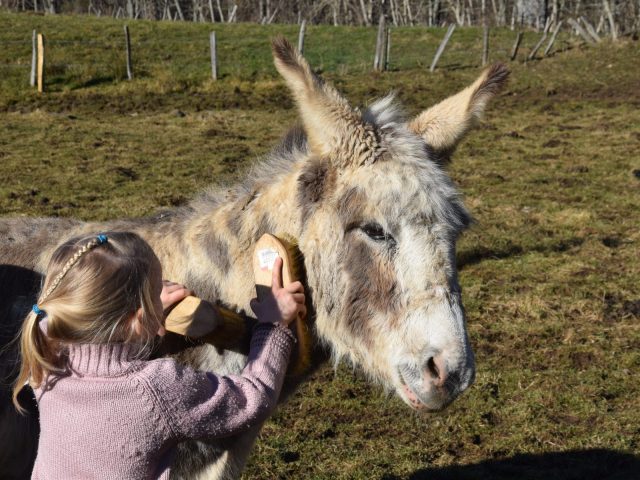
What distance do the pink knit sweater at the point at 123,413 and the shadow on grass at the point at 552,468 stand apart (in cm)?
279

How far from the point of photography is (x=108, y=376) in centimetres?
243

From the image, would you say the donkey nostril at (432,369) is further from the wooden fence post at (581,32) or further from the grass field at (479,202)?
the wooden fence post at (581,32)

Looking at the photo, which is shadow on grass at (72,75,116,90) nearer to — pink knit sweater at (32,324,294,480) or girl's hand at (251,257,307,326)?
girl's hand at (251,257,307,326)

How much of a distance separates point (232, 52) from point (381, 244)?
27668 millimetres

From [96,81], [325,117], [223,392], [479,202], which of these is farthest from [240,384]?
[96,81]

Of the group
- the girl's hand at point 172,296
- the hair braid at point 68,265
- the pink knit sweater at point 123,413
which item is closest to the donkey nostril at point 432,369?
the pink knit sweater at point 123,413

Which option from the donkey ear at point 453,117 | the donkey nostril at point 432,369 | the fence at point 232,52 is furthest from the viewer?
the fence at point 232,52

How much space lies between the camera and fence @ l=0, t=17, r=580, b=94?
23500 millimetres

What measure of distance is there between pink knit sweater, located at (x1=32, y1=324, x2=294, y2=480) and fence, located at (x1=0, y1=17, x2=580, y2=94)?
2040 centimetres

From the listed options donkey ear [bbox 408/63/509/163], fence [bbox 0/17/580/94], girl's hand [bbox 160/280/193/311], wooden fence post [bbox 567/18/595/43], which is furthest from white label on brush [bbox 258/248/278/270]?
wooden fence post [bbox 567/18/595/43]

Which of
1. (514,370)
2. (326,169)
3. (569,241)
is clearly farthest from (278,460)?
(569,241)

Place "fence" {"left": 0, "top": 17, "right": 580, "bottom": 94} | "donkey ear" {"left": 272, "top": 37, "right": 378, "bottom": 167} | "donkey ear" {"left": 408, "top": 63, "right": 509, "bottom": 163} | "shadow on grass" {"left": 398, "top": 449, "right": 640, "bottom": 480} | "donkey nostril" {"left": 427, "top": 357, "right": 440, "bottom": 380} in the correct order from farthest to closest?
"fence" {"left": 0, "top": 17, "right": 580, "bottom": 94}, "shadow on grass" {"left": 398, "top": 449, "right": 640, "bottom": 480}, "donkey ear" {"left": 408, "top": 63, "right": 509, "bottom": 163}, "donkey ear" {"left": 272, "top": 37, "right": 378, "bottom": 167}, "donkey nostril" {"left": 427, "top": 357, "right": 440, "bottom": 380}

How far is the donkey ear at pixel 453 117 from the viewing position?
3.32m

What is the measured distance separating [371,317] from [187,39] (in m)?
30.9
